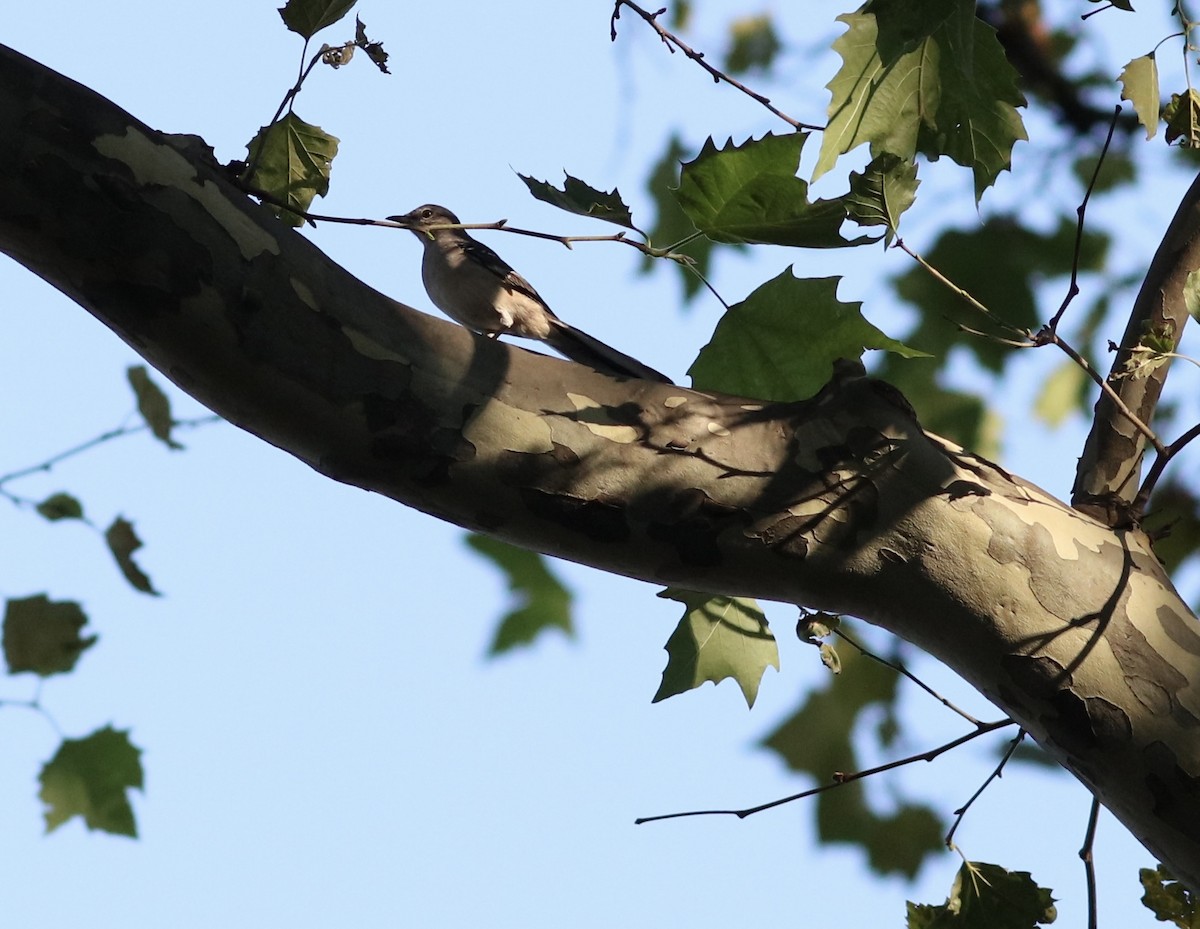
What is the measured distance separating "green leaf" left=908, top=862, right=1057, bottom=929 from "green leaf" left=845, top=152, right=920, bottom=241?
1.39 m

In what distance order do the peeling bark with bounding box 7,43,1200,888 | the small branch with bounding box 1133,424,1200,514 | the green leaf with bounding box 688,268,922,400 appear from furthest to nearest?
the green leaf with bounding box 688,268,922,400 < the small branch with bounding box 1133,424,1200,514 < the peeling bark with bounding box 7,43,1200,888

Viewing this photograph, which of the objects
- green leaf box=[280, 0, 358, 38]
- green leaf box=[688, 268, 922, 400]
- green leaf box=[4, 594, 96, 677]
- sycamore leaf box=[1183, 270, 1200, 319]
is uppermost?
green leaf box=[280, 0, 358, 38]

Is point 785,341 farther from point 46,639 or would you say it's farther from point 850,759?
point 46,639

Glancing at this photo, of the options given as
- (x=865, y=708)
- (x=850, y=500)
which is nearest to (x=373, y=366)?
(x=850, y=500)

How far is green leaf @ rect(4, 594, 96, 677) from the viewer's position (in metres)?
3.50

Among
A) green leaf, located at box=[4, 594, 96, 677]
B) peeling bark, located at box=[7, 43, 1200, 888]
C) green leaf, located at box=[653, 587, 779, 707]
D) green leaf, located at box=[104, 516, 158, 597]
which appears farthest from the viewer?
green leaf, located at box=[4, 594, 96, 677]

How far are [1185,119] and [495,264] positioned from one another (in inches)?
95.5

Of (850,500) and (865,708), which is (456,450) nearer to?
(850,500)

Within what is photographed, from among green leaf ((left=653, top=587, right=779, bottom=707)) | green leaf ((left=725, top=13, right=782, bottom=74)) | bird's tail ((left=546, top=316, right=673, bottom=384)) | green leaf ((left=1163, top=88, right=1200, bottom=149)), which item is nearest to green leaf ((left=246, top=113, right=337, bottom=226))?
bird's tail ((left=546, top=316, right=673, bottom=384))

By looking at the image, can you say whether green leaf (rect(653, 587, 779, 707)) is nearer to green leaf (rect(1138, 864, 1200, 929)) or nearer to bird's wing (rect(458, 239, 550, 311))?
green leaf (rect(1138, 864, 1200, 929))

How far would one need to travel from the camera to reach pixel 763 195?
7.11 feet

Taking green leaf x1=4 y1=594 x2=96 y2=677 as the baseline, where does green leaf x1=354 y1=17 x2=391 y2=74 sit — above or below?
above

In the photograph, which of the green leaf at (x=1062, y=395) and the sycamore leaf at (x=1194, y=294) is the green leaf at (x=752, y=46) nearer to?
the green leaf at (x=1062, y=395)

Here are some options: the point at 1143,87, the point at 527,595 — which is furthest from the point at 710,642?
the point at 1143,87
